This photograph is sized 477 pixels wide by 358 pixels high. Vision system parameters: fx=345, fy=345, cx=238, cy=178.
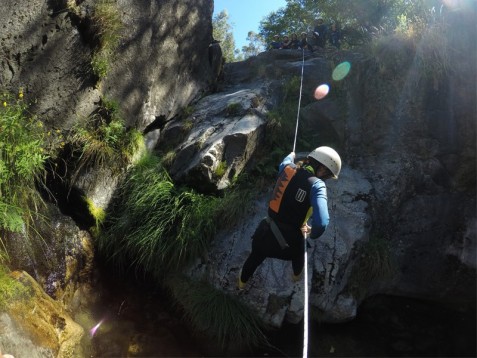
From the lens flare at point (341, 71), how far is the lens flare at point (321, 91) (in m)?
0.28

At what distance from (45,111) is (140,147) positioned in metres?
1.59

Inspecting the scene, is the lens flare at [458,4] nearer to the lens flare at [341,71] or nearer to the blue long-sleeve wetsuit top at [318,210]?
the lens flare at [341,71]

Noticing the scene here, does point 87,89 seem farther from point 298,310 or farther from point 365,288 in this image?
point 365,288

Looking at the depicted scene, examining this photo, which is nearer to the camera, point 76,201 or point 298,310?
point 298,310

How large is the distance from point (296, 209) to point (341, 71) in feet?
16.0

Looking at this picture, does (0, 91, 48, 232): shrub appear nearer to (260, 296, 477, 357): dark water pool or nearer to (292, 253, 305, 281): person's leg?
(292, 253, 305, 281): person's leg

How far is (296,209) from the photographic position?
3967 millimetres

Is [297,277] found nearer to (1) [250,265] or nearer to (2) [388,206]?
(1) [250,265]

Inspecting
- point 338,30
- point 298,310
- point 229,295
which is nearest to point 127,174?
point 229,295

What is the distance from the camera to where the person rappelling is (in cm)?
363

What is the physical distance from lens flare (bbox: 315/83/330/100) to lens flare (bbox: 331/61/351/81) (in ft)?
0.92

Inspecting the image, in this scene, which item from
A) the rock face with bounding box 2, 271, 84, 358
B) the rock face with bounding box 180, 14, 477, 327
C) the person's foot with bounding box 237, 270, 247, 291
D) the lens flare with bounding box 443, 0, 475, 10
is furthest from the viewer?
the lens flare with bounding box 443, 0, 475, 10

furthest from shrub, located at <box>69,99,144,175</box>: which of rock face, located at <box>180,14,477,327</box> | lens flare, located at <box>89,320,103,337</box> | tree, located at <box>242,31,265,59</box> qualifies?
tree, located at <box>242,31,265,59</box>

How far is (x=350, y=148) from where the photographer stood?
6.47 metres
